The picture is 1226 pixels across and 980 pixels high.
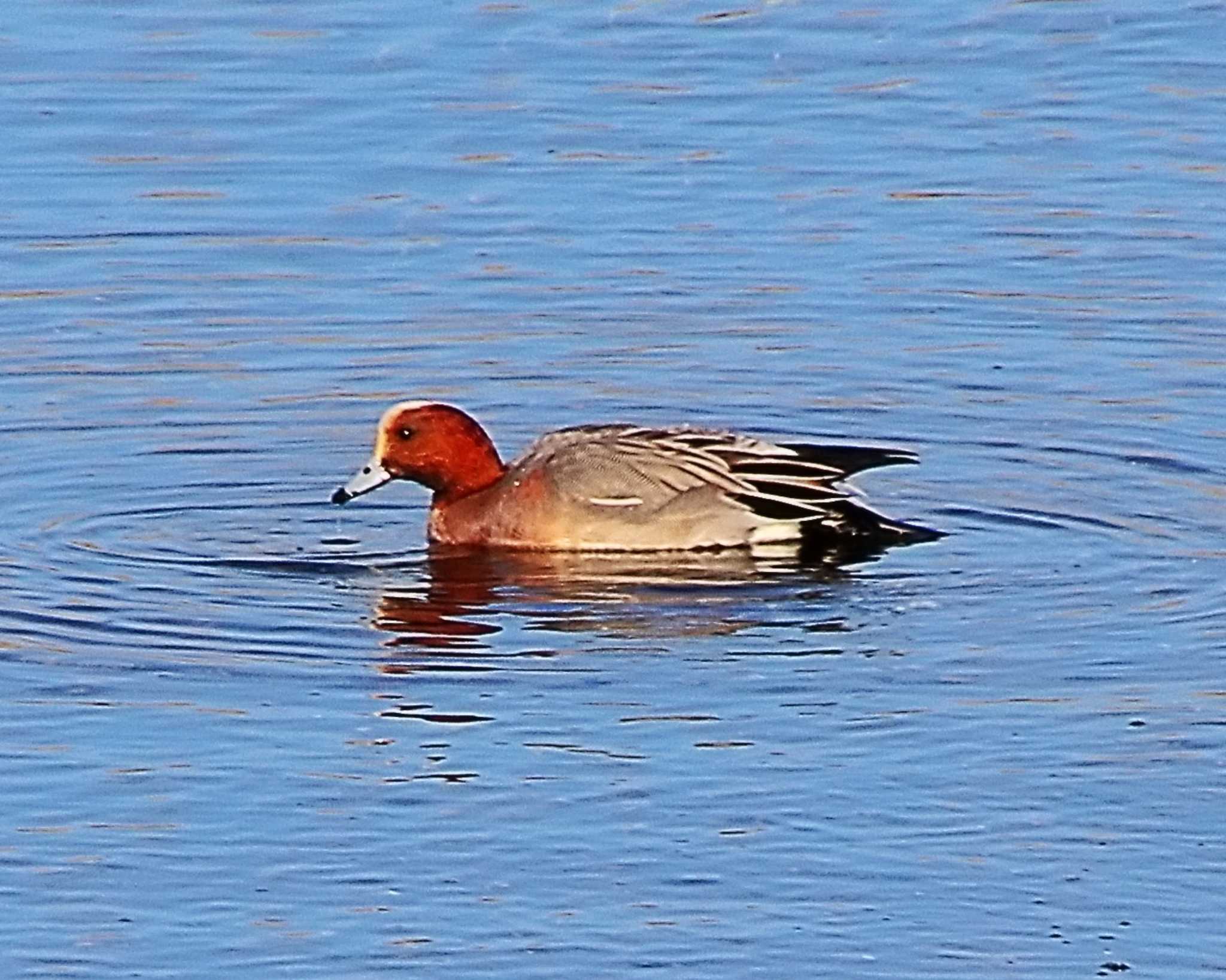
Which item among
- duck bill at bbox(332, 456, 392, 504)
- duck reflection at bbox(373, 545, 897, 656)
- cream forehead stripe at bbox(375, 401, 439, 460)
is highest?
cream forehead stripe at bbox(375, 401, 439, 460)

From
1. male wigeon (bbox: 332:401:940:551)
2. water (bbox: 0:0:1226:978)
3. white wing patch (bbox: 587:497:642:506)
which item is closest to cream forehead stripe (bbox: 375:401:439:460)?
male wigeon (bbox: 332:401:940:551)

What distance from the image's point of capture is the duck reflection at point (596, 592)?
11586mm

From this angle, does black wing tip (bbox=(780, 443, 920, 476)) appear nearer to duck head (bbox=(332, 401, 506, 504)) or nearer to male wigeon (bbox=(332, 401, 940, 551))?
male wigeon (bbox=(332, 401, 940, 551))

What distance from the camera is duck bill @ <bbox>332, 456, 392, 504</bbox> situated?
42.6 feet

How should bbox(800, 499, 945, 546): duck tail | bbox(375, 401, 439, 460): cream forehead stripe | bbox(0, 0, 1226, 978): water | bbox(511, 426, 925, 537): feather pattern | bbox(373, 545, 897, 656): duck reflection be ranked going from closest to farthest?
bbox(0, 0, 1226, 978): water → bbox(373, 545, 897, 656): duck reflection → bbox(800, 499, 945, 546): duck tail → bbox(511, 426, 925, 537): feather pattern → bbox(375, 401, 439, 460): cream forehead stripe

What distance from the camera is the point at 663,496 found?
504 inches

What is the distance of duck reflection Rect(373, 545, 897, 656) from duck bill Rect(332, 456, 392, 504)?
38cm

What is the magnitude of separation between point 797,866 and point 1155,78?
1092 cm

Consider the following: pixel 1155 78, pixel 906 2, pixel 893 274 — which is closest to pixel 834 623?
pixel 893 274

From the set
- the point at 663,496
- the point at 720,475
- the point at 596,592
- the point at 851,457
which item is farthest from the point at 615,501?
the point at 851,457

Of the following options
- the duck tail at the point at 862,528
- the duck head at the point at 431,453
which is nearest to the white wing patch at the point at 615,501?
the duck head at the point at 431,453

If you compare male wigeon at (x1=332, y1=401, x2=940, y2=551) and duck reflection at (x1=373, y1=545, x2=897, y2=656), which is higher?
male wigeon at (x1=332, y1=401, x2=940, y2=551)

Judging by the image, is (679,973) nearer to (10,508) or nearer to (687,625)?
(687,625)

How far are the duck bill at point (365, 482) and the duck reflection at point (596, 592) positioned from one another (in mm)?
375
